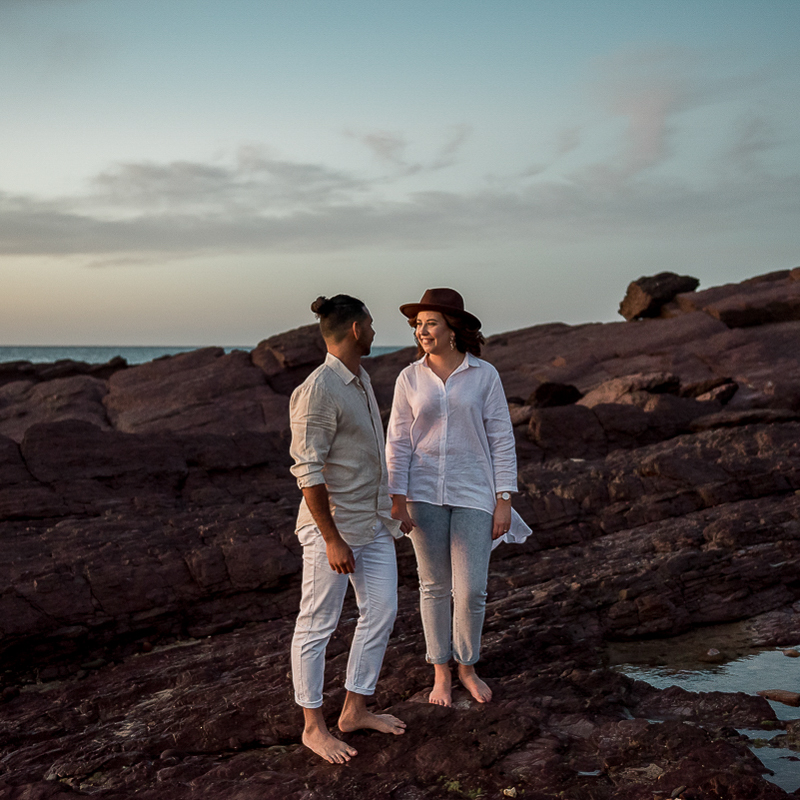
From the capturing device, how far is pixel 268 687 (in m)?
5.28

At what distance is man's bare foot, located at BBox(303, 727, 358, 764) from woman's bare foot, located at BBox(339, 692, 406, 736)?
0.43 ft

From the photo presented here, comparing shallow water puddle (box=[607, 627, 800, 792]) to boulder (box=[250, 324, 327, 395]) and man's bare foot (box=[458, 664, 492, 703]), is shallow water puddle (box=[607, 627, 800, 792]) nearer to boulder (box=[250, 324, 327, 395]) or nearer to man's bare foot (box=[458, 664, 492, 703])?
man's bare foot (box=[458, 664, 492, 703])

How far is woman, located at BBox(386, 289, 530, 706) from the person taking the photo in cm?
437

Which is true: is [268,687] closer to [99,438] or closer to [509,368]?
[99,438]

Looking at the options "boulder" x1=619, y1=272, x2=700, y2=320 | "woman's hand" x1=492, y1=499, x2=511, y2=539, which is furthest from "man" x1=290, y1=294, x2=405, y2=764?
"boulder" x1=619, y1=272, x2=700, y2=320

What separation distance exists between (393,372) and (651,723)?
2145 cm

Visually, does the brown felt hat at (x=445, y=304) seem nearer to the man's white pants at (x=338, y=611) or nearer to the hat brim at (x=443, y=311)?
the hat brim at (x=443, y=311)

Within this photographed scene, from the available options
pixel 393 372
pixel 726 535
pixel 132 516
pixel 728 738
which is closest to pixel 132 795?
pixel 728 738

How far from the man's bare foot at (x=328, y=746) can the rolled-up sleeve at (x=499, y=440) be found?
160 centimetres

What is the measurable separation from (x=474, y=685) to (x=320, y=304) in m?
2.40

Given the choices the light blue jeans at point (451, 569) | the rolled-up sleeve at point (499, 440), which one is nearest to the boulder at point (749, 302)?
the rolled-up sleeve at point (499, 440)

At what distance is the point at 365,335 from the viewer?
4047mm

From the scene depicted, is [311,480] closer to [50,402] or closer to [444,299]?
[444,299]

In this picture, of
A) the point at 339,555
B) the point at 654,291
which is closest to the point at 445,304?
the point at 339,555
